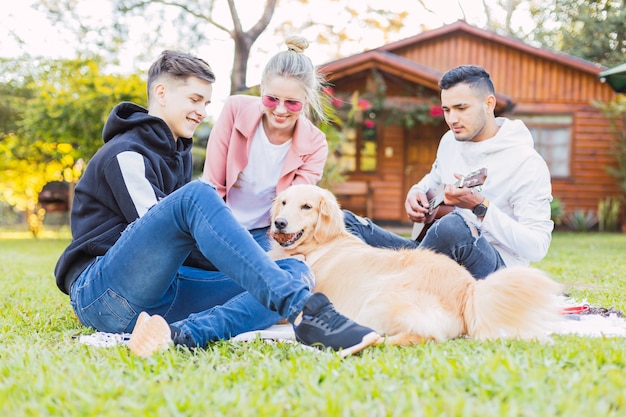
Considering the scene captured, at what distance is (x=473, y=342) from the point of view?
8.40ft

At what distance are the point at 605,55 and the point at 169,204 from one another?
23.9m

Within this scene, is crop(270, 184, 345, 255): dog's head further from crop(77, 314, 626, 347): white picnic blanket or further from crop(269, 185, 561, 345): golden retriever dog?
crop(77, 314, 626, 347): white picnic blanket

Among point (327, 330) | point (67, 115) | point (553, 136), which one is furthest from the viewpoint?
point (553, 136)

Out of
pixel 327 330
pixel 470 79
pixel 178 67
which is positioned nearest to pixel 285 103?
pixel 178 67

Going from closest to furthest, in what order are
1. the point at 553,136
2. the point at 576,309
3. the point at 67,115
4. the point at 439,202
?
1. the point at 576,309
2. the point at 439,202
3. the point at 67,115
4. the point at 553,136

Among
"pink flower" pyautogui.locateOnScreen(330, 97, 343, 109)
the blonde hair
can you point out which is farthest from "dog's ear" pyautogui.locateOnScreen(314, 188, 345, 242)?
"pink flower" pyautogui.locateOnScreen(330, 97, 343, 109)

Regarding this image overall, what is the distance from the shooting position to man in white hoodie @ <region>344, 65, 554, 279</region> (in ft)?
11.2

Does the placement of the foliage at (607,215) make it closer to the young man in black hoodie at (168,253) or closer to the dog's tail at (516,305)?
the dog's tail at (516,305)

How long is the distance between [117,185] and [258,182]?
61.1 inches

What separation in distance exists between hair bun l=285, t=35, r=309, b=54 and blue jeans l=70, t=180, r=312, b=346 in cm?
169

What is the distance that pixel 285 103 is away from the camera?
150 inches

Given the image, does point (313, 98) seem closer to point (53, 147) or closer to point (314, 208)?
point (314, 208)

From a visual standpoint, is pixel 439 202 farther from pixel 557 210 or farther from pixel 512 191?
pixel 557 210

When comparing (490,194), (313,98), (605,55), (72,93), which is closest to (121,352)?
(313,98)
